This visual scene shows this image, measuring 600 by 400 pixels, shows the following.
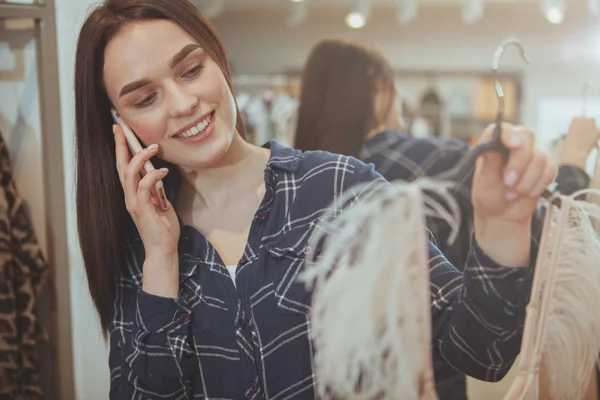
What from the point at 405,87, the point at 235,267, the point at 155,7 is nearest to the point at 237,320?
the point at 235,267

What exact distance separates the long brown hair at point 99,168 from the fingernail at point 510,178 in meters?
0.45

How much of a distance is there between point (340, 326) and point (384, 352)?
0.20 feet

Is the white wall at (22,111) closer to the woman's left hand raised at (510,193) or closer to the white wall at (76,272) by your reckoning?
the white wall at (76,272)

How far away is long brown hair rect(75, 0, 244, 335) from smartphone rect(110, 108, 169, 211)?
31 mm

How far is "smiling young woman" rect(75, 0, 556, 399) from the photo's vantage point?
0.72 meters

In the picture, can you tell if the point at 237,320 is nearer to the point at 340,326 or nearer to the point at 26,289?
the point at 340,326

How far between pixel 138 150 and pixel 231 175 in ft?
0.45

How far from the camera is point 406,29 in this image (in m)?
4.53

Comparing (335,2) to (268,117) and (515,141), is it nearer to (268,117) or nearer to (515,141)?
(268,117)

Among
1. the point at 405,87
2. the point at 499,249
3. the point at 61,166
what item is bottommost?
the point at 499,249

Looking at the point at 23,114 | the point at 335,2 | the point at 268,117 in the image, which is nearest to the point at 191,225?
the point at 23,114

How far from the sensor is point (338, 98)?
1.15 metres

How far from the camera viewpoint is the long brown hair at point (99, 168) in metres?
0.77

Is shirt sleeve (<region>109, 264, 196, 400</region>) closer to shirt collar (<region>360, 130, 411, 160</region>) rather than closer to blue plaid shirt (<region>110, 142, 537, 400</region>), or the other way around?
blue plaid shirt (<region>110, 142, 537, 400</region>)
